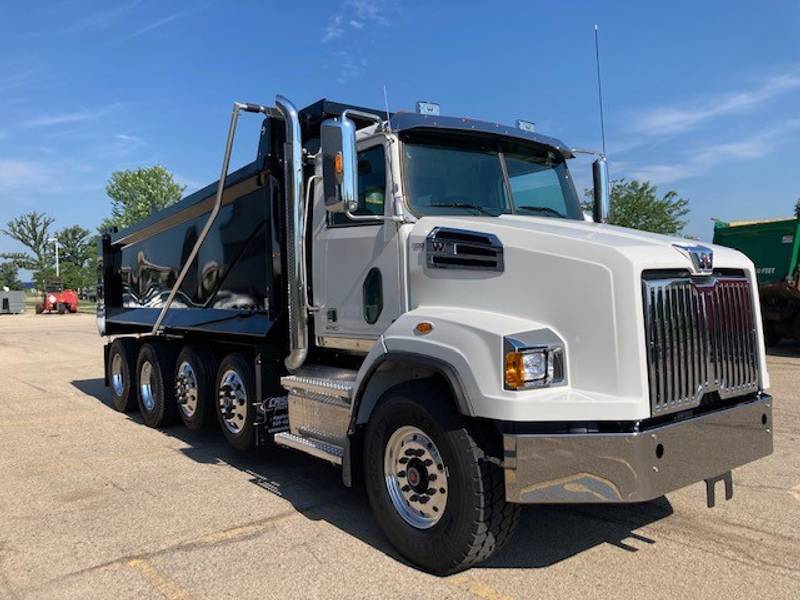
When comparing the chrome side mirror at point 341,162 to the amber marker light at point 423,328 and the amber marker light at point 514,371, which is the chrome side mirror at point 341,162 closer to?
the amber marker light at point 423,328

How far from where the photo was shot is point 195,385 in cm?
695

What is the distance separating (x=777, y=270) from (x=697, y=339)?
12482 millimetres

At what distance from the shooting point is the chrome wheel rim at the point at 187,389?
23.0ft

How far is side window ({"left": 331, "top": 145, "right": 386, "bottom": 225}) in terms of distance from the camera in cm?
434

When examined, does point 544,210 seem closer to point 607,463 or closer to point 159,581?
point 607,463

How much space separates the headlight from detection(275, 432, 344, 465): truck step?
1644mm

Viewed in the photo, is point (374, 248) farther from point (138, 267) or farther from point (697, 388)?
point (138, 267)

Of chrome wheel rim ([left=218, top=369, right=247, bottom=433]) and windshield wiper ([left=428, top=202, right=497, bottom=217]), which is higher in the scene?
windshield wiper ([left=428, top=202, right=497, bottom=217])

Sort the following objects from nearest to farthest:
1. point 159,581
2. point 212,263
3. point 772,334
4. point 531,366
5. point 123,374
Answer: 1. point 531,366
2. point 159,581
3. point 212,263
4. point 123,374
5. point 772,334

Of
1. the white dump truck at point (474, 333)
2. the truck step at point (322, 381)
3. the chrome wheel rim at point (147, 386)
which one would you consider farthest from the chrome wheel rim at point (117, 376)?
the truck step at point (322, 381)

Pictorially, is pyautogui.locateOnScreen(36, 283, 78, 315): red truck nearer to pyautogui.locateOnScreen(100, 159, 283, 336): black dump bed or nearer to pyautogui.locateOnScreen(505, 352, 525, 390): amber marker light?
pyautogui.locateOnScreen(100, 159, 283, 336): black dump bed

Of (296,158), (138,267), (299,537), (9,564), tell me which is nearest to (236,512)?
(299,537)

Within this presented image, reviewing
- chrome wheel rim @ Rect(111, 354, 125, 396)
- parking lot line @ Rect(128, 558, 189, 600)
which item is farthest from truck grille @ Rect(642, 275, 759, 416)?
chrome wheel rim @ Rect(111, 354, 125, 396)

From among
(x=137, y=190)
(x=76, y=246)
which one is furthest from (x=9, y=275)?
(x=137, y=190)
